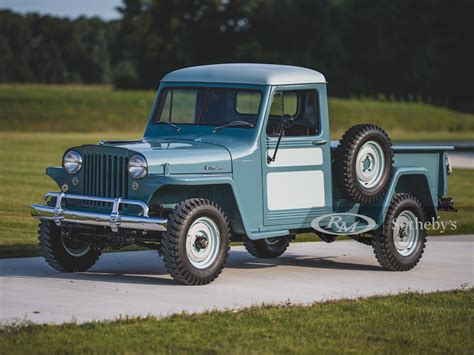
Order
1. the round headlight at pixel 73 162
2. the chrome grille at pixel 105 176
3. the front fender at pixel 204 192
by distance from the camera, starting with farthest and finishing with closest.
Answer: the round headlight at pixel 73 162 < the chrome grille at pixel 105 176 < the front fender at pixel 204 192

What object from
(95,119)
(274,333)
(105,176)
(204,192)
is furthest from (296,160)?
(95,119)

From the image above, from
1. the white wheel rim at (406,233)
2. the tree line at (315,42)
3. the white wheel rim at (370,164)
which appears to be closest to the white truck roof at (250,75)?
the white wheel rim at (370,164)

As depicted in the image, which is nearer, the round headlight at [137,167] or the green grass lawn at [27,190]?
the round headlight at [137,167]

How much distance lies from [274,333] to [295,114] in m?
4.15

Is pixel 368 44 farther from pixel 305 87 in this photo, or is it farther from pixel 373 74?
pixel 305 87

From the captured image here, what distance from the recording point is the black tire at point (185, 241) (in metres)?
10.6

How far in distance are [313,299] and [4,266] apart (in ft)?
11.8

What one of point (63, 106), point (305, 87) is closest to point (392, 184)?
point (305, 87)

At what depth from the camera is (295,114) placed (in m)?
12.2

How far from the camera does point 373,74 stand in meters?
89.9

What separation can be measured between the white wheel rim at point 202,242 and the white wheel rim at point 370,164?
1.98 meters

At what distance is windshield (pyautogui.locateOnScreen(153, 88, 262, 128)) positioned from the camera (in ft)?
38.8

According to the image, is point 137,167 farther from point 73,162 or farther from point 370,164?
point 370,164

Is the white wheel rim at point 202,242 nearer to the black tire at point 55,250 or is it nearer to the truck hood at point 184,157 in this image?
the truck hood at point 184,157
